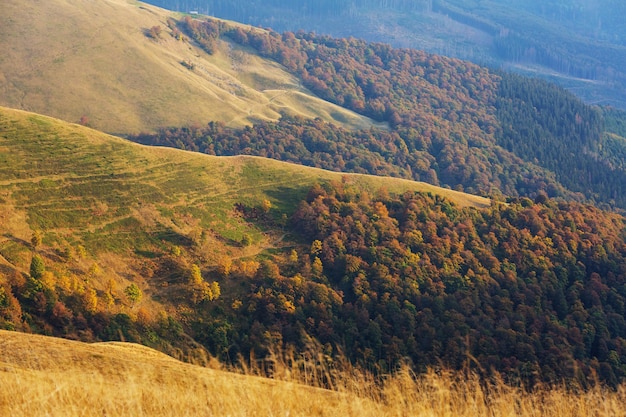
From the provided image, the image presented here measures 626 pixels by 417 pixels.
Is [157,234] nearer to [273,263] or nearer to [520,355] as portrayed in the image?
[273,263]

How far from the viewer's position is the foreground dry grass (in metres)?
17.5

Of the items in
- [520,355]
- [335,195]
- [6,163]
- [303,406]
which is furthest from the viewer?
[335,195]

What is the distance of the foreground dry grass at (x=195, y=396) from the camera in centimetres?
1750

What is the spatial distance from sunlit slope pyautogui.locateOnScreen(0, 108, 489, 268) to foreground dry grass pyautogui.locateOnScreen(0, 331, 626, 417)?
60734 mm

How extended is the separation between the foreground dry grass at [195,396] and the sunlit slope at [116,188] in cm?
6073

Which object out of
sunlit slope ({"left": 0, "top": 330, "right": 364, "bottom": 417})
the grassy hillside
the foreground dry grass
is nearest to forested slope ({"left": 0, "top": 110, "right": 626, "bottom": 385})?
the grassy hillside

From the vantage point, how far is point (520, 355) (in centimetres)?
8350

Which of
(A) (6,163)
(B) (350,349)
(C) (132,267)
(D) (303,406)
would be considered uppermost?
(D) (303,406)

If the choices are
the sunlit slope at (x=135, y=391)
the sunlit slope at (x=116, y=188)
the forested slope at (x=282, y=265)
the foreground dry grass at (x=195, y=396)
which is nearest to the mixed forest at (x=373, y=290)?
the forested slope at (x=282, y=265)

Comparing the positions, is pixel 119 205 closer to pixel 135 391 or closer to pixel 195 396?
pixel 135 391

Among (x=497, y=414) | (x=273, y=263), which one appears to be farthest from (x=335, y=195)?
(x=497, y=414)

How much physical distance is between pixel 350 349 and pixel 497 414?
65.8 meters

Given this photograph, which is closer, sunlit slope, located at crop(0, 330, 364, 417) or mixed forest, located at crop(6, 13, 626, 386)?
sunlit slope, located at crop(0, 330, 364, 417)

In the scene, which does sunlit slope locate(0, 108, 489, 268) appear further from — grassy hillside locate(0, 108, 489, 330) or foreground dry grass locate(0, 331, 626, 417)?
foreground dry grass locate(0, 331, 626, 417)
